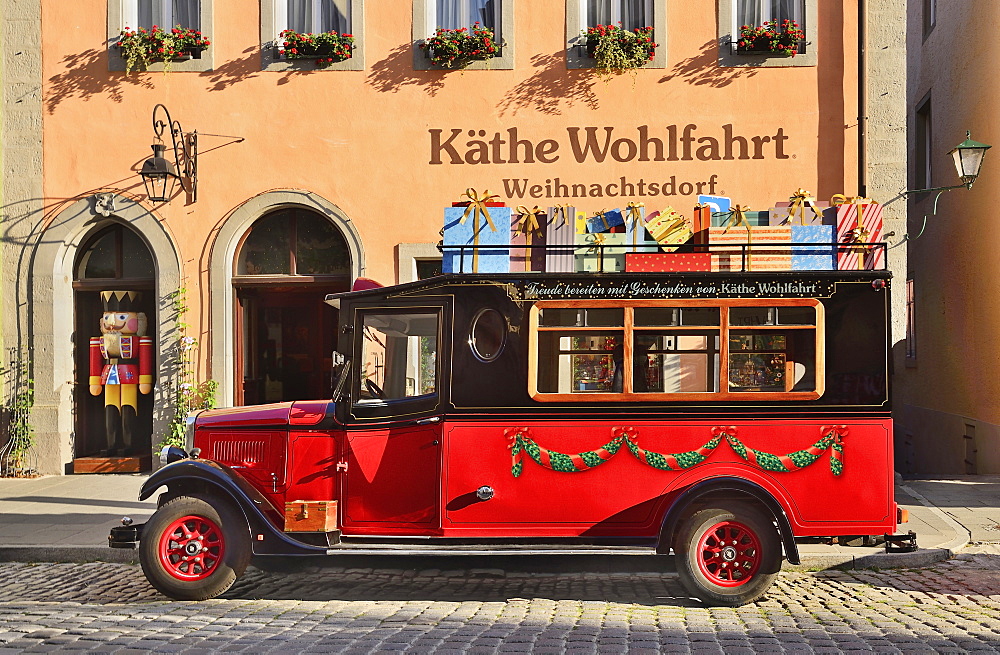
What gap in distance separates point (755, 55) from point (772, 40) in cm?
28

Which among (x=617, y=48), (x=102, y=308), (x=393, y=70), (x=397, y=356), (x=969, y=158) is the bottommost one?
(x=397, y=356)

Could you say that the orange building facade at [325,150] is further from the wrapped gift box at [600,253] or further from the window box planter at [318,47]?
the wrapped gift box at [600,253]

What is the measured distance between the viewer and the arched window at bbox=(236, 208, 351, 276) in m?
12.6

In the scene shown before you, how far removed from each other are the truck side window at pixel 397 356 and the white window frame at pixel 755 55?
285 inches

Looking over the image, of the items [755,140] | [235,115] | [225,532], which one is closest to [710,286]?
[225,532]

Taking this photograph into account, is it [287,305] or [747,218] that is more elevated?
[747,218]

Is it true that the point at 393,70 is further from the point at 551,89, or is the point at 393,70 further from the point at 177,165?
the point at 177,165

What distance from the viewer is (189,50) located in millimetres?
12531

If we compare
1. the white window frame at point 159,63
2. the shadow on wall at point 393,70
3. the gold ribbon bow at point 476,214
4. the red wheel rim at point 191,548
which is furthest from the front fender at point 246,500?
the white window frame at point 159,63

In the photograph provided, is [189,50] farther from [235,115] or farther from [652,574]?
[652,574]

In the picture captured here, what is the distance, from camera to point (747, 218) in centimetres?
700

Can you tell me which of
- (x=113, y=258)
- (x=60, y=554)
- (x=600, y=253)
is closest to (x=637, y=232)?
(x=600, y=253)

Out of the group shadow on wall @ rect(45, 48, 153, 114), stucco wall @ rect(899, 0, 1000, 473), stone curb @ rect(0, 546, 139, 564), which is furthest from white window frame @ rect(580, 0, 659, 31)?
stone curb @ rect(0, 546, 139, 564)

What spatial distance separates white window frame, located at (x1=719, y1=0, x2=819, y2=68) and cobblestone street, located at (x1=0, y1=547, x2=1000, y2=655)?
672cm
